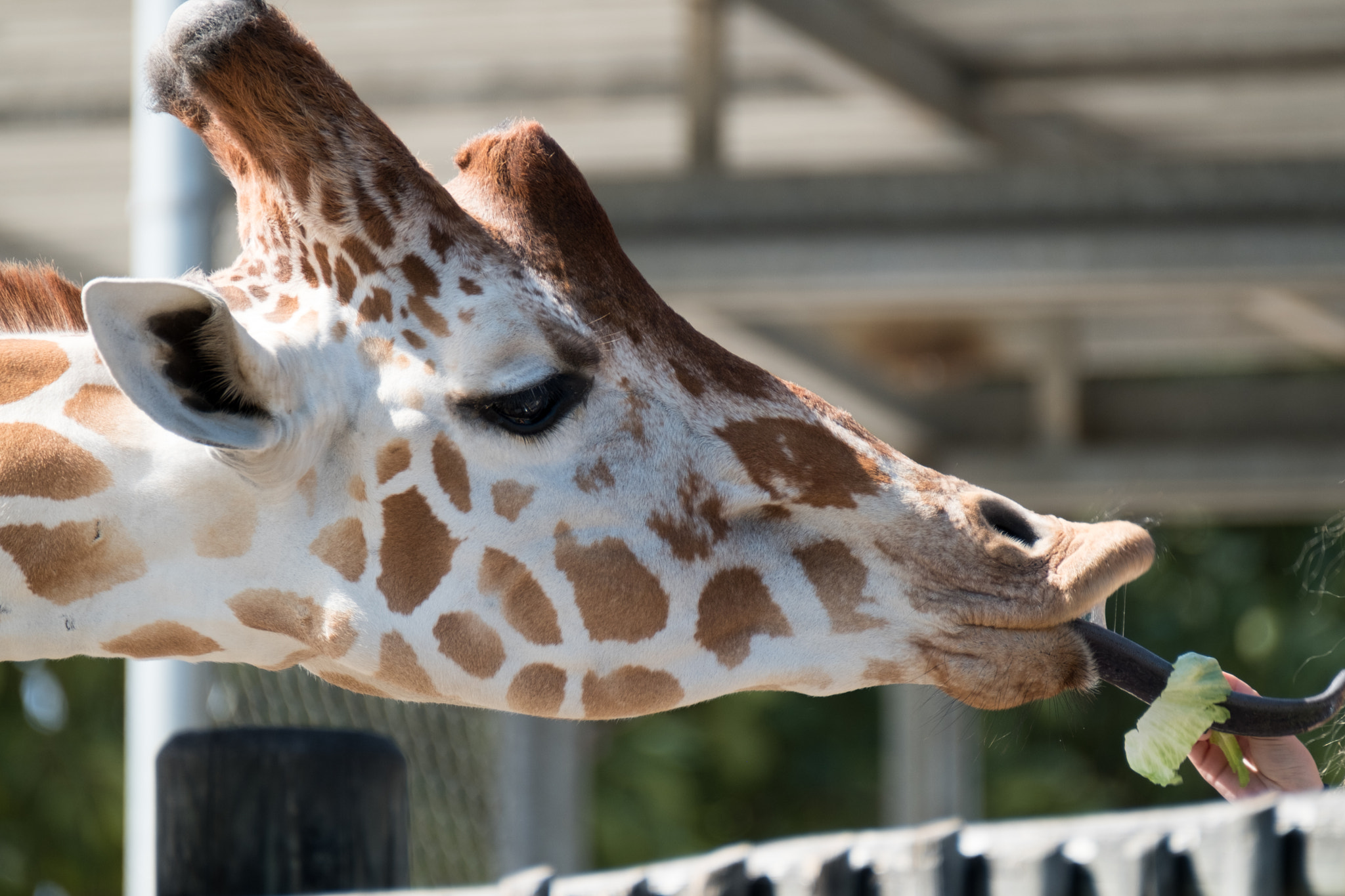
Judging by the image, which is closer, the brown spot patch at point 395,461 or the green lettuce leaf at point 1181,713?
the green lettuce leaf at point 1181,713

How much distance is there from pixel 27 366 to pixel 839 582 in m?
0.99

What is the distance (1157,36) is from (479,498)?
11.3 feet

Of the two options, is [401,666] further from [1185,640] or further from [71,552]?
[1185,640]

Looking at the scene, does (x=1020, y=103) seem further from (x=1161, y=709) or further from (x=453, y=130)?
(x=1161, y=709)

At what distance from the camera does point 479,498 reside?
5.25 feet

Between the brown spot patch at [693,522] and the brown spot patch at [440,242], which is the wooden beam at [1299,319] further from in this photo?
the brown spot patch at [440,242]

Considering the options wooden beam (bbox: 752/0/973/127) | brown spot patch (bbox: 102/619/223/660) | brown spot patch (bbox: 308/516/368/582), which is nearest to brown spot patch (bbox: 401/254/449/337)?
brown spot patch (bbox: 308/516/368/582)

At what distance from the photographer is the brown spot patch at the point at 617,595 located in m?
1.59

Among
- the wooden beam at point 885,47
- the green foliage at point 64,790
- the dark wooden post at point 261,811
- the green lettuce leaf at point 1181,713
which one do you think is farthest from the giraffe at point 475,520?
the green foliage at point 64,790

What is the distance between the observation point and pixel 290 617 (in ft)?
5.28

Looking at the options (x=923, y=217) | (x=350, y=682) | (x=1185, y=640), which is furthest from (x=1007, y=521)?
(x=1185, y=640)

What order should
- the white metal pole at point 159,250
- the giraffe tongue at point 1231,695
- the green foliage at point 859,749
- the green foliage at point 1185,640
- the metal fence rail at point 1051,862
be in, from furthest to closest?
the green foliage at point 859,749, the green foliage at point 1185,640, the white metal pole at point 159,250, the giraffe tongue at point 1231,695, the metal fence rail at point 1051,862

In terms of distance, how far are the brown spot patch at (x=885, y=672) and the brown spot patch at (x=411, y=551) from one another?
48 cm

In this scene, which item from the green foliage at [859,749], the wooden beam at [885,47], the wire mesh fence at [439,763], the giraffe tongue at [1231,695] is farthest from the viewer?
the green foliage at [859,749]
